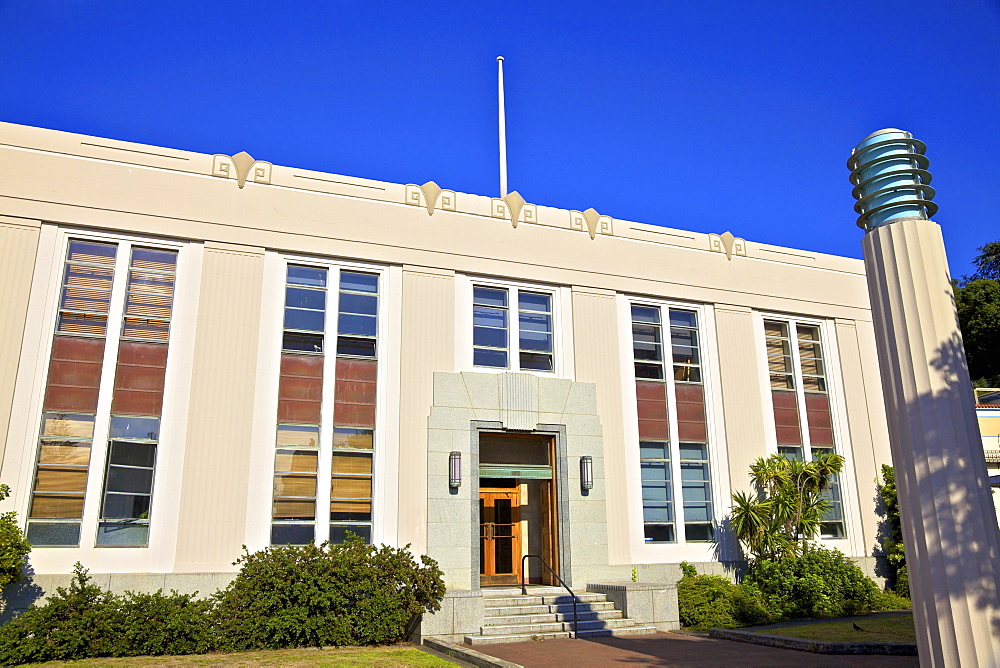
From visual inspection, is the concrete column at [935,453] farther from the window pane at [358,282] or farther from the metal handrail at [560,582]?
the window pane at [358,282]

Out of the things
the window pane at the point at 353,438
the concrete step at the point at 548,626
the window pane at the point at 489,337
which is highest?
the window pane at the point at 489,337

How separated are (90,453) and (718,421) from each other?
14.9 m

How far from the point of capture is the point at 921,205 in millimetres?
7230

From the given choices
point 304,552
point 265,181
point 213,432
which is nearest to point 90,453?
point 213,432

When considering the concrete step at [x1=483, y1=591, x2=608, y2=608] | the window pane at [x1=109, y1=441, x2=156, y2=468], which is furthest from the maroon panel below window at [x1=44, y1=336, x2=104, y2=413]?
the concrete step at [x1=483, y1=591, x2=608, y2=608]

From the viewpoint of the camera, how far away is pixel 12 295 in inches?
612

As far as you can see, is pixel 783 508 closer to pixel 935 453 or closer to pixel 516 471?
pixel 516 471

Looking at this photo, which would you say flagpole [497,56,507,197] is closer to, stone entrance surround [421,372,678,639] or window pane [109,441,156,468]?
stone entrance surround [421,372,678,639]

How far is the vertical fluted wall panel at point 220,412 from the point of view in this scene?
1556cm

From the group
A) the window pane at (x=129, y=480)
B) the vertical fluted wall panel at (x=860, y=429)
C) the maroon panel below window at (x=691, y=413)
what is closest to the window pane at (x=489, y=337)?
the maroon panel below window at (x=691, y=413)

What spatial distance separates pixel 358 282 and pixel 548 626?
8.72 metres

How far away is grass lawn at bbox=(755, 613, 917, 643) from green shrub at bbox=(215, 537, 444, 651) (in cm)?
691

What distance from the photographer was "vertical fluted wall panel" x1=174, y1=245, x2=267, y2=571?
15562mm

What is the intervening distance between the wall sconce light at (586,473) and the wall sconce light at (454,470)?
119 inches
